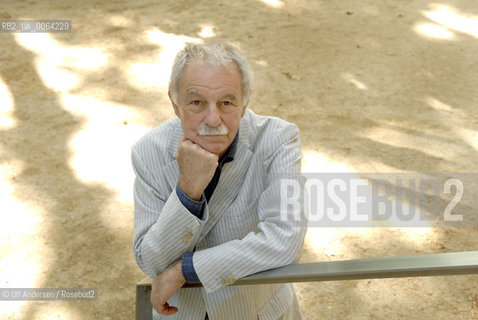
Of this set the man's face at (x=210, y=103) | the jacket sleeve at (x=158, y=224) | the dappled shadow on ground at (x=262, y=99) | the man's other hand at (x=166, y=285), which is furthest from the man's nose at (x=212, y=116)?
the dappled shadow on ground at (x=262, y=99)

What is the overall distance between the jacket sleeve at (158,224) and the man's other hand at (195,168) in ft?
0.15

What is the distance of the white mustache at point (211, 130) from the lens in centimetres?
167

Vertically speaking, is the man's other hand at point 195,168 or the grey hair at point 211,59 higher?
the grey hair at point 211,59

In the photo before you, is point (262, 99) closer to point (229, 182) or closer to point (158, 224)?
point (229, 182)

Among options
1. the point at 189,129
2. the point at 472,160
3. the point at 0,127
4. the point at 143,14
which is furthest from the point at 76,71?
the point at 189,129

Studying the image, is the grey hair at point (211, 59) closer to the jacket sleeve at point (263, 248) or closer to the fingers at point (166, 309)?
the jacket sleeve at point (263, 248)

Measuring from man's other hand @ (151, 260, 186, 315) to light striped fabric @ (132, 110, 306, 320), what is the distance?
37 millimetres

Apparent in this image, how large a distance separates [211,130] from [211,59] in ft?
0.67

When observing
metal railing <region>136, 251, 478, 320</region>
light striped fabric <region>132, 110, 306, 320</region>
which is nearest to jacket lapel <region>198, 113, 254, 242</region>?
light striped fabric <region>132, 110, 306, 320</region>

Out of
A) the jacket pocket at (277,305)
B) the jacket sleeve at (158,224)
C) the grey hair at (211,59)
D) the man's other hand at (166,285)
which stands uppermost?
the grey hair at (211,59)

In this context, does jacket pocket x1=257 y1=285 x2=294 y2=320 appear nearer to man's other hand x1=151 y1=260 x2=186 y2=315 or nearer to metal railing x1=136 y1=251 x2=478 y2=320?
man's other hand x1=151 y1=260 x2=186 y2=315

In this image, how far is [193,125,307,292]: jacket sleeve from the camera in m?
1.58

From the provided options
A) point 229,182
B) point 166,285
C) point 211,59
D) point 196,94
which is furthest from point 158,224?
point 211,59

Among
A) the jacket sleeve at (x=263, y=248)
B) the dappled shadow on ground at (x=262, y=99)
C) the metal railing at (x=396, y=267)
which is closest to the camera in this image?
the metal railing at (x=396, y=267)
